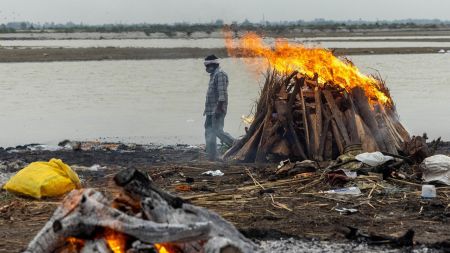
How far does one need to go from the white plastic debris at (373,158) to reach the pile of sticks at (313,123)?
121cm

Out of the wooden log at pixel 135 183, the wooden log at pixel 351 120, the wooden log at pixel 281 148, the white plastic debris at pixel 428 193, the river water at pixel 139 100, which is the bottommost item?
the river water at pixel 139 100

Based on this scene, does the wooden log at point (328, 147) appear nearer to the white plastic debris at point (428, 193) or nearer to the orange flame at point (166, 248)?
the white plastic debris at point (428, 193)

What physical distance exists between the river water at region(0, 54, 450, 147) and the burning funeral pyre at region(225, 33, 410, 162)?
2.14 meters

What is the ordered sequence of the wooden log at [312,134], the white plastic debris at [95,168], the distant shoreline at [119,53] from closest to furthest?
the wooden log at [312,134], the white plastic debris at [95,168], the distant shoreline at [119,53]

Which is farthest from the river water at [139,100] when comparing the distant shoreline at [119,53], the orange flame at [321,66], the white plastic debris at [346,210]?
the white plastic debris at [346,210]

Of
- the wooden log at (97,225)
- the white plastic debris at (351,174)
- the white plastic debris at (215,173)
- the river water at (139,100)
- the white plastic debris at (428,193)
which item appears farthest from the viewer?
the river water at (139,100)

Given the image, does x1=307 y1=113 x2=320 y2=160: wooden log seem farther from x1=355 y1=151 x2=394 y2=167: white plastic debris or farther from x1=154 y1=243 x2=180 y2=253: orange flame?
x1=154 y1=243 x2=180 y2=253: orange flame

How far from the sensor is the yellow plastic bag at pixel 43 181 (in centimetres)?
1030

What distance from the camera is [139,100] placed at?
2659cm

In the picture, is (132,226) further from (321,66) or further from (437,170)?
(321,66)

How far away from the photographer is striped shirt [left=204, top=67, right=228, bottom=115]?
1463 cm

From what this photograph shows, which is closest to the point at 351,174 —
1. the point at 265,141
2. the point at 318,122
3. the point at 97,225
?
the point at 318,122

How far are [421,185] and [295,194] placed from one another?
180 centimetres

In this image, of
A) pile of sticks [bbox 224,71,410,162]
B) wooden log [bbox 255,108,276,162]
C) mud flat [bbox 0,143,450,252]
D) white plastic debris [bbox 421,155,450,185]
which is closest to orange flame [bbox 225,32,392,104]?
pile of sticks [bbox 224,71,410,162]
